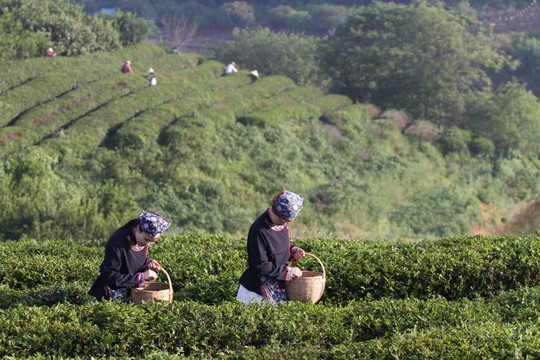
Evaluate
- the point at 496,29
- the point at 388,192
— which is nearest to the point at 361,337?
the point at 388,192

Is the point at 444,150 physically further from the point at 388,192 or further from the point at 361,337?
the point at 361,337

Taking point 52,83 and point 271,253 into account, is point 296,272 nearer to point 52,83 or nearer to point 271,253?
point 271,253

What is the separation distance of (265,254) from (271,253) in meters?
0.08

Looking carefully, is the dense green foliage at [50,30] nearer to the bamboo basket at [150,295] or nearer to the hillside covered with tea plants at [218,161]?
the hillside covered with tea plants at [218,161]

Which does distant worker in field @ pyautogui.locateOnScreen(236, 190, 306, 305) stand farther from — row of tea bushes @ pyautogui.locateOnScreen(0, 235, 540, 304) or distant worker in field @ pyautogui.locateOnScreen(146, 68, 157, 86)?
distant worker in field @ pyautogui.locateOnScreen(146, 68, 157, 86)

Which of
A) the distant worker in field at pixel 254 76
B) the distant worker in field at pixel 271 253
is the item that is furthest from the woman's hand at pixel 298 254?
the distant worker in field at pixel 254 76

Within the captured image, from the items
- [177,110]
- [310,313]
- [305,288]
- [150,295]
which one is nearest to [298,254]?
[305,288]

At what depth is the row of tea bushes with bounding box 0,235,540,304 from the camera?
24.6ft

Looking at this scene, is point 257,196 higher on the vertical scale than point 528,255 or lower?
lower

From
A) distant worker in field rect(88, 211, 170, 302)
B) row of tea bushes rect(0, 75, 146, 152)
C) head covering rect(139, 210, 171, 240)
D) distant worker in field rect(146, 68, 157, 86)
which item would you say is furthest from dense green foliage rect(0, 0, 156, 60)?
head covering rect(139, 210, 171, 240)

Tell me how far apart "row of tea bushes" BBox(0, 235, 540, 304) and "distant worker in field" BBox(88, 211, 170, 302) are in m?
1.18

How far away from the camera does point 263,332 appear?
5477 millimetres

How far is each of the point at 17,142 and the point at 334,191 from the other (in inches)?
342

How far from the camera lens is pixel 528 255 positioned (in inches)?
312
